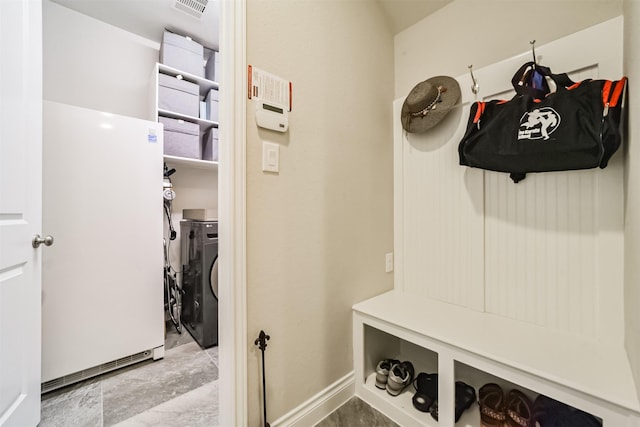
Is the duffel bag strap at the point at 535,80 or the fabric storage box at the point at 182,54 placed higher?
the fabric storage box at the point at 182,54

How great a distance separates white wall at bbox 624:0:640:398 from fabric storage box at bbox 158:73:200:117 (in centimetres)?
263

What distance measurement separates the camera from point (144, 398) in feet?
4.81

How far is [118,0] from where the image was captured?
2006 millimetres

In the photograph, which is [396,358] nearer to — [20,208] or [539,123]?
[539,123]

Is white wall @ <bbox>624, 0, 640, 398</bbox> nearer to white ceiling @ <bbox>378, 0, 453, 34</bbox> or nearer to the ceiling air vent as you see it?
white ceiling @ <bbox>378, 0, 453, 34</bbox>

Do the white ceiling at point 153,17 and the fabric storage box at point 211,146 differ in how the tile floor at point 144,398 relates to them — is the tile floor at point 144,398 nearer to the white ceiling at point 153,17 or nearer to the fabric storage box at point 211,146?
the fabric storage box at point 211,146

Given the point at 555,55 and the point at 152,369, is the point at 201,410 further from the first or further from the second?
the point at 555,55

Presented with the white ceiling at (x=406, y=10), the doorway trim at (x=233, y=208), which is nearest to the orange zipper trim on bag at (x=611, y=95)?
the white ceiling at (x=406, y=10)

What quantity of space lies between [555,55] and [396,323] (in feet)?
4.89

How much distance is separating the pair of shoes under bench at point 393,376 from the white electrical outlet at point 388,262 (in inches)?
22.1

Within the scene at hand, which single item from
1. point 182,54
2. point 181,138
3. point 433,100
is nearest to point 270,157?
point 433,100

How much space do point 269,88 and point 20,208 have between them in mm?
1265

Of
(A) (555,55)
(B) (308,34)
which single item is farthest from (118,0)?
(A) (555,55)

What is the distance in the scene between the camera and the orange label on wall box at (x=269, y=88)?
1029 mm
